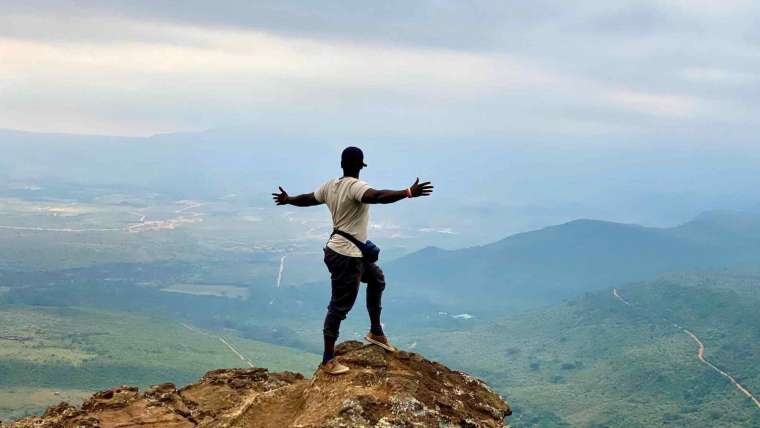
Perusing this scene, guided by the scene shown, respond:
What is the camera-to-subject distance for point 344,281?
15969mm

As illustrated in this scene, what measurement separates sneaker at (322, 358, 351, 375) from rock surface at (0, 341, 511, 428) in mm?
145

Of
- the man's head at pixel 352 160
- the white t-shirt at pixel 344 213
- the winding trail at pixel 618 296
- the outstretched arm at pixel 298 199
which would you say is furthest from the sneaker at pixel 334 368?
the winding trail at pixel 618 296

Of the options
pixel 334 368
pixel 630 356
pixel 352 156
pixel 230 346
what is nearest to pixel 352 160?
pixel 352 156

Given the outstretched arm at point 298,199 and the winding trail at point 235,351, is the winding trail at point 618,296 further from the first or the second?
the outstretched arm at point 298,199

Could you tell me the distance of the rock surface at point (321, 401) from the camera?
13484 millimetres

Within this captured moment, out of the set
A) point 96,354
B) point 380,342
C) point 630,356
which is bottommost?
point 630,356

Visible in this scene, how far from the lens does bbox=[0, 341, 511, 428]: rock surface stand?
13.5 m

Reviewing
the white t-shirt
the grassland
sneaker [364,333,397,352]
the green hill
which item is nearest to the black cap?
the white t-shirt

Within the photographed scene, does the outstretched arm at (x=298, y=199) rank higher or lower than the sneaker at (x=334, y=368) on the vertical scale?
higher

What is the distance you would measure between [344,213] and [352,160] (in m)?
1.20

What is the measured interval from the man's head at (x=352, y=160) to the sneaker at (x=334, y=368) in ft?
14.1

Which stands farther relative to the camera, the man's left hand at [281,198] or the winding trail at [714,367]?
the winding trail at [714,367]

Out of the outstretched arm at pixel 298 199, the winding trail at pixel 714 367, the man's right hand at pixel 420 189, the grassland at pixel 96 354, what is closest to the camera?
the man's right hand at pixel 420 189

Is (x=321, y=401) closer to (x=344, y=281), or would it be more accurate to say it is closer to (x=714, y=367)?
(x=344, y=281)
